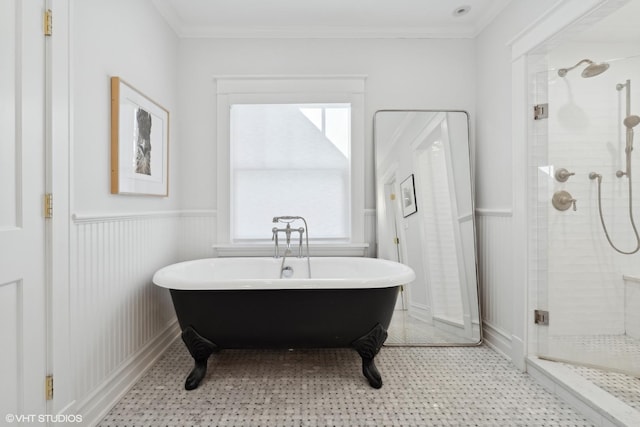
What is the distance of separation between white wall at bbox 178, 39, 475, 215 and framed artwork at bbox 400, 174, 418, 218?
0.25m

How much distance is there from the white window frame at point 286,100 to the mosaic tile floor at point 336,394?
941 millimetres

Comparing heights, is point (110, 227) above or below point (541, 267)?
above

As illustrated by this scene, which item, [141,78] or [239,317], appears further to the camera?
[141,78]

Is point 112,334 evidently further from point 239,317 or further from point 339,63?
point 339,63

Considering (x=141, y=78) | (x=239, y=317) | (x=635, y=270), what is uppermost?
(x=141, y=78)

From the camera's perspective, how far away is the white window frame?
2.80 m

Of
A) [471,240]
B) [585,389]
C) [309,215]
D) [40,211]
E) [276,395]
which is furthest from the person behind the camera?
[309,215]

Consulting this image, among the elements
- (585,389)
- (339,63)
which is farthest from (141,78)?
(585,389)

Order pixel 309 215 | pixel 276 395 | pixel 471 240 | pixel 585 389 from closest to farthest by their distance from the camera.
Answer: pixel 585 389 → pixel 276 395 → pixel 471 240 → pixel 309 215

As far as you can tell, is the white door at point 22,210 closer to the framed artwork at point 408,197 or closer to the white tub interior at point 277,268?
the white tub interior at point 277,268

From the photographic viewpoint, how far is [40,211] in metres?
1.37

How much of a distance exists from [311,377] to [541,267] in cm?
155

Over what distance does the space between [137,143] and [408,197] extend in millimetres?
1906

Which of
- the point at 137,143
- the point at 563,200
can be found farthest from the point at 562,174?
the point at 137,143
